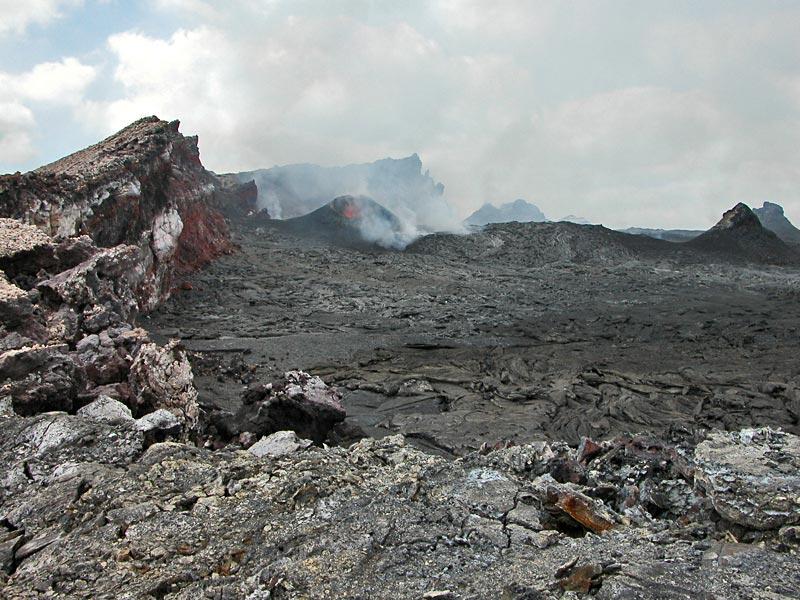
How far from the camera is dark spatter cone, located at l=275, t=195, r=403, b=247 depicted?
31359 millimetres

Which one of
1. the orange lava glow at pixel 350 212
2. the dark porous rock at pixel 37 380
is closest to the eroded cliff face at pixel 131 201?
the dark porous rock at pixel 37 380

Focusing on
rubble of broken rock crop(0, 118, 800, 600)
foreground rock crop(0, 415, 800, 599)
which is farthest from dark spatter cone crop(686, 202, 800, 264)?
foreground rock crop(0, 415, 800, 599)

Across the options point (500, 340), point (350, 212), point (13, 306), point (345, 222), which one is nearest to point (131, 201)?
point (13, 306)

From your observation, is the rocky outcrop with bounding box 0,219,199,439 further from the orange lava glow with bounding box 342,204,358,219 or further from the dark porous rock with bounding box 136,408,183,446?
the orange lava glow with bounding box 342,204,358,219

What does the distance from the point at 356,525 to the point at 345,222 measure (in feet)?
99.6

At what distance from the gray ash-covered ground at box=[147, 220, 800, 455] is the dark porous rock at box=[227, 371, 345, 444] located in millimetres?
492

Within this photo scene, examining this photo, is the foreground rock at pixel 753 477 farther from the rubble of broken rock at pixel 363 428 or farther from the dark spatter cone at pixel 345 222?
the dark spatter cone at pixel 345 222

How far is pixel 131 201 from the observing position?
53.2 ft

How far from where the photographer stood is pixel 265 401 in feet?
23.3

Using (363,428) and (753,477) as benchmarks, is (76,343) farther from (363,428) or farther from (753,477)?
(753,477)

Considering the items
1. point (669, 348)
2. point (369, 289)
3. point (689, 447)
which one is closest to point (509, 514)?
point (689, 447)

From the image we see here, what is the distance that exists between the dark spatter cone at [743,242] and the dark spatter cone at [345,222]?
17654 mm

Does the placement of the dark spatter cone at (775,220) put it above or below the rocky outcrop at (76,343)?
above

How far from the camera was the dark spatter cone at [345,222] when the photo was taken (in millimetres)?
31359
